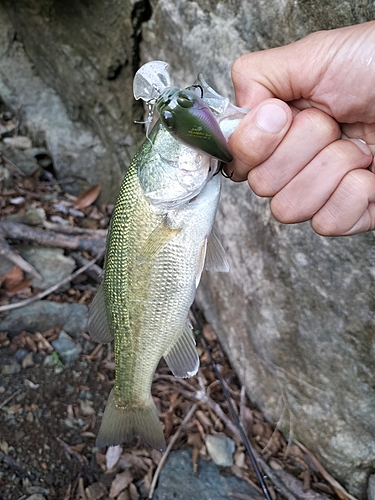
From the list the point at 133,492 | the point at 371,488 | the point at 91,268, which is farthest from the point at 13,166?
the point at 371,488

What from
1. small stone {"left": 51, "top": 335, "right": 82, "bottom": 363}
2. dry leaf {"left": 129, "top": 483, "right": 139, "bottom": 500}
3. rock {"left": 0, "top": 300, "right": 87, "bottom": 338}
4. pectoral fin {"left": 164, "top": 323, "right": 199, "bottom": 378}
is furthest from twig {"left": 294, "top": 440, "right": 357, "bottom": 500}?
rock {"left": 0, "top": 300, "right": 87, "bottom": 338}

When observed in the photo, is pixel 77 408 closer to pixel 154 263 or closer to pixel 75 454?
pixel 75 454

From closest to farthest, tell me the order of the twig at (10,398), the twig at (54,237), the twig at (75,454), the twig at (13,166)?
the twig at (75,454) → the twig at (10,398) → the twig at (54,237) → the twig at (13,166)

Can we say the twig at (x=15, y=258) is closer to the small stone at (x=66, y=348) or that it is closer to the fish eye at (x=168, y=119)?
the small stone at (x=66, y=348)

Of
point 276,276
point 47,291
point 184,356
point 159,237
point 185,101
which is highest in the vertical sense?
point 185,101

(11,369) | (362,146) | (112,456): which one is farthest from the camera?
(11,369)

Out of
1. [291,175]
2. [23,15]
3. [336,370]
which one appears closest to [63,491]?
[336,370]

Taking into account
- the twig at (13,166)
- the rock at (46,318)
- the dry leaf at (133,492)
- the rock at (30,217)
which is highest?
the twig at (13,166)

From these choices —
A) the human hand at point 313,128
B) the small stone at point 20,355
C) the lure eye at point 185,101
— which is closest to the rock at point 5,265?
the small stone at point 20,355
